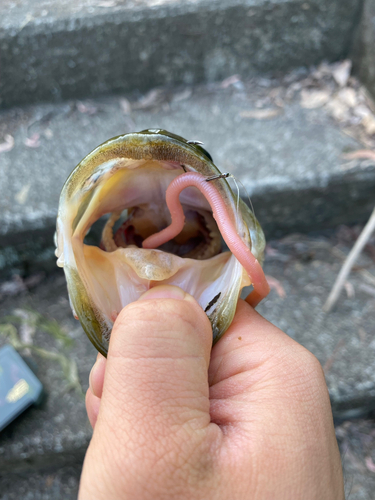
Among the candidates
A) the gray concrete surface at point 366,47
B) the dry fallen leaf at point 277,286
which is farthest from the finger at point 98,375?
the gray concrete surface at point 366,47

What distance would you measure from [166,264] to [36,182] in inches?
43.1

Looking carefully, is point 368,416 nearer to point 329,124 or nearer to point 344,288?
point 344,288

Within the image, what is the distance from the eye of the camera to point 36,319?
1658 millimetres

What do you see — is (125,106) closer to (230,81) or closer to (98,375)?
(230,81)

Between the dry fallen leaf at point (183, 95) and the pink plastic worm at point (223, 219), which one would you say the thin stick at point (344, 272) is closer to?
the pink plastic worm at point (223, 219)

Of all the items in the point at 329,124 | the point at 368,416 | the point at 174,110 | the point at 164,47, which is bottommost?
the point at 368,416

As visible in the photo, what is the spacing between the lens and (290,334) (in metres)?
1.56

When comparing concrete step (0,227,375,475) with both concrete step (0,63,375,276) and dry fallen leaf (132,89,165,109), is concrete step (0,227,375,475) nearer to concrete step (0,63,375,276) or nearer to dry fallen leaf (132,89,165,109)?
concrete step (0,63,375,276)

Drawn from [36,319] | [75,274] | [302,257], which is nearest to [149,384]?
[75,274]

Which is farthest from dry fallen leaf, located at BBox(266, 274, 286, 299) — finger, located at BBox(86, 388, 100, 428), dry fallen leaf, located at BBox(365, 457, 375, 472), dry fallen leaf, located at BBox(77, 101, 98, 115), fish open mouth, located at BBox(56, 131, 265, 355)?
dry fallen leaf, located at BBox(77, 101, 98, 115)

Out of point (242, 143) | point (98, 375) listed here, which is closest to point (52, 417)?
point (98, 375)

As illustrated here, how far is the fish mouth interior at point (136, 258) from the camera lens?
74cm

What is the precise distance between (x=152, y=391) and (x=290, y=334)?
1097 millimetres

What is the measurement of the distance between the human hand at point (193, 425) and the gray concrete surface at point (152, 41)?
1479 mm
